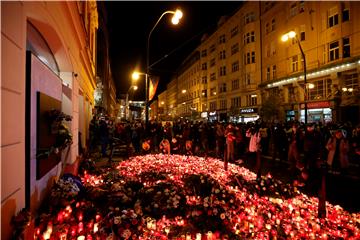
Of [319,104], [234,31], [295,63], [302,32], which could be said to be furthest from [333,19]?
[234,31]

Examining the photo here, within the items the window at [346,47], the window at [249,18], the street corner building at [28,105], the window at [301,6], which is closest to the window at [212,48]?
the window at [249,18]

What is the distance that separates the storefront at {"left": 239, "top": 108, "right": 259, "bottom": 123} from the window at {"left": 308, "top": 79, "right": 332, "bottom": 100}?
352 inches

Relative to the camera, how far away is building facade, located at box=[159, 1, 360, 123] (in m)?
22.7

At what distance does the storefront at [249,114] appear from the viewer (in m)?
35.8

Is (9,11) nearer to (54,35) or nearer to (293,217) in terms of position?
(54,35)

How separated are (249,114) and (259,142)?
27.0 m

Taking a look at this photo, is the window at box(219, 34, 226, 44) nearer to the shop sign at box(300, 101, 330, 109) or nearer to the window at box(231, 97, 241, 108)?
the window at box(231, 97, 241, 108)

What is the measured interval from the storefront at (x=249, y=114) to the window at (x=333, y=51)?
12.5 meters

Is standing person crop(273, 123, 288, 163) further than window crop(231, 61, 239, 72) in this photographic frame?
No

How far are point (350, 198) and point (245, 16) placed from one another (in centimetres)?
3777

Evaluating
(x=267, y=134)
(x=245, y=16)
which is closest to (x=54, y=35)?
(x=267, y=134)

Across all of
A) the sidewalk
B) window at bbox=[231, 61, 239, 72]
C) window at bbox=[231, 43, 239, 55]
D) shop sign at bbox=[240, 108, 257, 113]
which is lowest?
the sidewalk

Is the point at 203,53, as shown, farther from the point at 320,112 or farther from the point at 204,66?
the point at 320,112

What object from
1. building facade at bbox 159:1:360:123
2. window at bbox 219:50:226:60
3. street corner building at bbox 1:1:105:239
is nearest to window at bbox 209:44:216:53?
building facade at bbox 159:1:360:123
